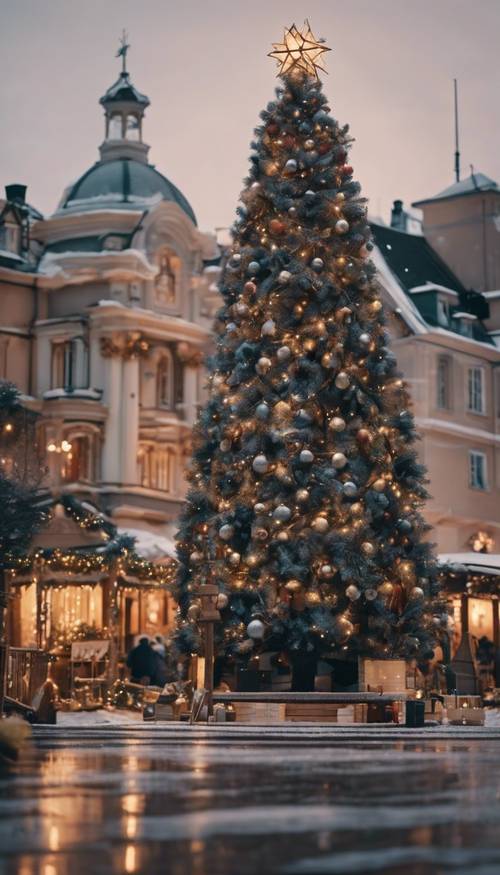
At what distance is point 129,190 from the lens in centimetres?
6675

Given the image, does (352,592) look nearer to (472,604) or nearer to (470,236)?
(472,604)

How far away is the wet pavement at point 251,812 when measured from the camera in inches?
380

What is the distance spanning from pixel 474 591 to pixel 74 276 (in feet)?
75.2

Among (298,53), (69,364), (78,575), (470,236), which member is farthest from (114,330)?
(298,53)

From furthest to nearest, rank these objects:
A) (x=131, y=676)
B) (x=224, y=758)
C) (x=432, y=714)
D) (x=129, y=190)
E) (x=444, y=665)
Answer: (x=129, y=190) < (x=131, y=676) < (x=444, y=665) < (x=432, y=714) < (x=224, y=758)

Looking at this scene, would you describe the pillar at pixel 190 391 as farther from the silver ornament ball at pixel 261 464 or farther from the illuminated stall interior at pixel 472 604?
the silver ornament ball at pixel 261 464

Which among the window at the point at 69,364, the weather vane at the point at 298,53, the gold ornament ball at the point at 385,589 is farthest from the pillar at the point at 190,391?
the gold ornament ball at the point at 385,589

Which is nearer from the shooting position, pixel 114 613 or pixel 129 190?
pixel 114 613

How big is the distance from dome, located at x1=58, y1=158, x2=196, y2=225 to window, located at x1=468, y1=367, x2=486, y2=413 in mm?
11681

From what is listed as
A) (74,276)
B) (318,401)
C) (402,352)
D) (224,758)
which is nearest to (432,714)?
(318,401)

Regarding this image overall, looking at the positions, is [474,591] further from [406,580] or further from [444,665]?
[406,580]

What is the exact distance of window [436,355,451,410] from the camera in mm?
61562

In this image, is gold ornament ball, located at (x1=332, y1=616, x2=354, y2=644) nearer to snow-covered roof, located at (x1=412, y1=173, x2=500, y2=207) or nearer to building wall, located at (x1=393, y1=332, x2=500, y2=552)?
building wall, located at (x1=393, y1=332, x2=500, y2=552)

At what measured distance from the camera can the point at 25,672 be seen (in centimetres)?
3080
